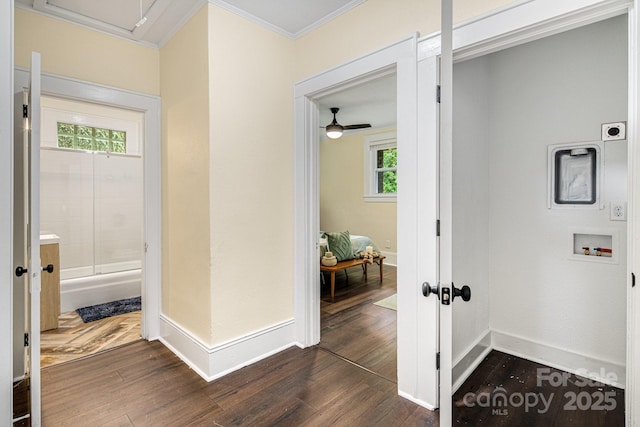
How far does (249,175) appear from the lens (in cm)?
244

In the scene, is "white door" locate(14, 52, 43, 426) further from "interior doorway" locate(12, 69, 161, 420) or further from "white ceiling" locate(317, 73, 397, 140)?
"white ceiling" locate(317, 73, 397, 140)

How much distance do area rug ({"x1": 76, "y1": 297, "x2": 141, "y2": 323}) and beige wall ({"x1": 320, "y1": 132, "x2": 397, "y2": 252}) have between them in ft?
13.8

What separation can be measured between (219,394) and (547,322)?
8.24 feet

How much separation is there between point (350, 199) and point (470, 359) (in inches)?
180

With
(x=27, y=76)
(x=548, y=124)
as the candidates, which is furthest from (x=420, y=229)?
(x=27, y=76)

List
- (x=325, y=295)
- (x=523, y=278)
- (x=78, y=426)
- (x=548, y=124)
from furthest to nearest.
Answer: (x=325, y=295) → (x=523, y=278) → (x=548, y=124) → (x=78, y=426)

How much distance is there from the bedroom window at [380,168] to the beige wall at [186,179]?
13.9ft

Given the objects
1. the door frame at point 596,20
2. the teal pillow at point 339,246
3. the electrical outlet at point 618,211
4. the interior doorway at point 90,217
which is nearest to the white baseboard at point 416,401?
the door frame at point 596,20

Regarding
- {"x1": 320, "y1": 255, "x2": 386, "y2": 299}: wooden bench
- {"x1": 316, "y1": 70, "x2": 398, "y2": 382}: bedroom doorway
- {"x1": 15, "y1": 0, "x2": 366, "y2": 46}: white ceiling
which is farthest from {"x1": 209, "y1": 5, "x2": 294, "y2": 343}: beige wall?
{"x1": 320, "y1": 255, "x2": 386, "y2": 299}: wooden bench

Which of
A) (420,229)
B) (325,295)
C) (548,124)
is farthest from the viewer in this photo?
(325,295)

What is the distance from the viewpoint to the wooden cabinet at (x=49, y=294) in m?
3.07

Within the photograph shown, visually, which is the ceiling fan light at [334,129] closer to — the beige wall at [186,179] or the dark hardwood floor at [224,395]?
the beige wall at [186,179]

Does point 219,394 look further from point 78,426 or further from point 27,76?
point 27,76

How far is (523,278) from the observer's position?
99.4 inches
